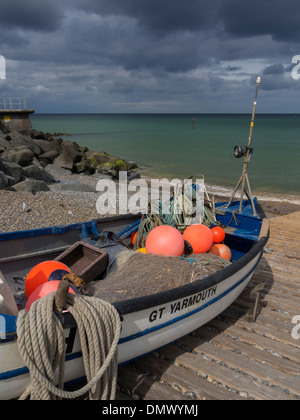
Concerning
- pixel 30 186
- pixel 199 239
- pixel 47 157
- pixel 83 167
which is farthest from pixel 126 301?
pixel 47 157

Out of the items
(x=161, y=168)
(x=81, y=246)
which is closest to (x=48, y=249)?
(x=81, y=246)

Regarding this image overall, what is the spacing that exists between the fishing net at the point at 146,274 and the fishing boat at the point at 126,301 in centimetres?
30

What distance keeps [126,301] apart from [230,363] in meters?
1.73

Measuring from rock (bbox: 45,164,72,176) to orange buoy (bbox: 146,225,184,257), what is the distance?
54.3 ft

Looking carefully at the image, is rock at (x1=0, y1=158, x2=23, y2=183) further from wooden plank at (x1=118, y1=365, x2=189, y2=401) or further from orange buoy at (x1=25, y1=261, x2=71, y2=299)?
wooden plank at (x1=118, y1=365, x2=189, y2=401)

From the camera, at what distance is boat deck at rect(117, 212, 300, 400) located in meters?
3.43

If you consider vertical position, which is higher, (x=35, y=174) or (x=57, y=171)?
(x=35, y=174)

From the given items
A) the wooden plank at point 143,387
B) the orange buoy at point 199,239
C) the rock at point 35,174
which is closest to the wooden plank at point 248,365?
the wooden plank at point 143,387

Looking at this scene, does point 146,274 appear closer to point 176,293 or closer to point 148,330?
point 176,293

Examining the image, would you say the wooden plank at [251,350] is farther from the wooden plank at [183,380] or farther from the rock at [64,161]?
the rock at [64,161]

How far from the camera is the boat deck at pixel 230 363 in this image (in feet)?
11.2

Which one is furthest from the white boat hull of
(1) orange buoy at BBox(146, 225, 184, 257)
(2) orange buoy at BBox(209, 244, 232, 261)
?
(1) orange buoy at BBox(146, 225, 184, 257)

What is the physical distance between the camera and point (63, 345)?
104 inches

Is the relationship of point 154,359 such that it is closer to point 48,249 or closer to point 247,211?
point 48,249
